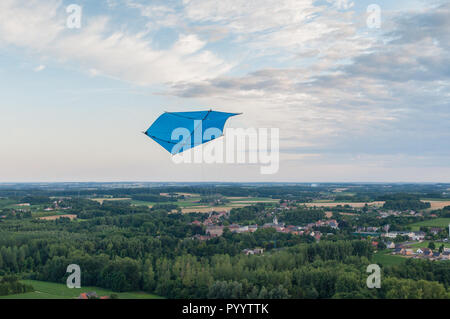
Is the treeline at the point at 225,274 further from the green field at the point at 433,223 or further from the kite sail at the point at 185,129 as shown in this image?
the green field at the point at 433,223

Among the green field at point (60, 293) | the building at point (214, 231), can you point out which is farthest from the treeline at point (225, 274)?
the building at point (214, 231)

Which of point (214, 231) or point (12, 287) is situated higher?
point (214, 231)

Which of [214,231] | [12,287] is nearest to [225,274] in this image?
[12,287]

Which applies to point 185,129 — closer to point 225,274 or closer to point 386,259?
point 225,274

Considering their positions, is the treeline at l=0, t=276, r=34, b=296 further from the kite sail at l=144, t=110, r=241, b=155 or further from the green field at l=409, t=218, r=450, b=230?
the green field at l=409, t=218, r=450, b=230
